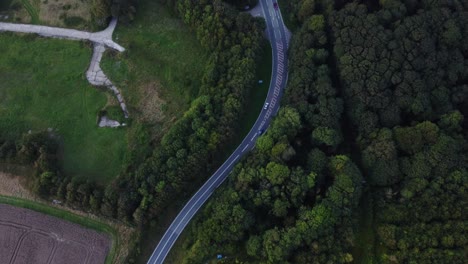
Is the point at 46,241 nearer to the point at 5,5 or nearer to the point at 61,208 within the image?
the point at 61,208

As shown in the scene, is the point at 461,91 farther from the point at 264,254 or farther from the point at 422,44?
the point at 264,254

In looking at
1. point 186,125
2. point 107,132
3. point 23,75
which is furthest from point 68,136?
point 186,125

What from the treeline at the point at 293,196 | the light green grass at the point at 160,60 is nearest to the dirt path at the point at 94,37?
the light green grass at the point at 160,60

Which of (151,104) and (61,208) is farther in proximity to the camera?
(151,104)

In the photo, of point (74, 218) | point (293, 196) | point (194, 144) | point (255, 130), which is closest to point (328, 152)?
point (293, 196)

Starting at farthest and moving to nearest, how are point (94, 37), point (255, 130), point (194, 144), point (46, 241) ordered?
point (94, 37)
point (255, 130)
point (46, 241)
point (194, 144)
